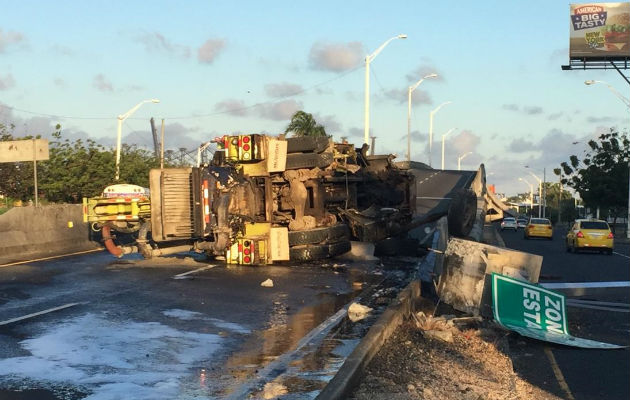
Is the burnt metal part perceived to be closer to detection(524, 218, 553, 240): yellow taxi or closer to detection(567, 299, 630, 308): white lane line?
detection(567, 299, 630, 308): white lane line

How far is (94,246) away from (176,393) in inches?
771

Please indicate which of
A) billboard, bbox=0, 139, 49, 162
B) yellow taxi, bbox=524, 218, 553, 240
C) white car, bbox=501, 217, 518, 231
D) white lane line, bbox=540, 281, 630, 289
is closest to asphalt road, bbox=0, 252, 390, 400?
white lane line, bbox=540, 281, 630, 289

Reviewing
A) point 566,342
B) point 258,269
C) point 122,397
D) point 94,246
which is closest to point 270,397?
Answer: point 122,397

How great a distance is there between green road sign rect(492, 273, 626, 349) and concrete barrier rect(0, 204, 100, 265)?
13.5 m

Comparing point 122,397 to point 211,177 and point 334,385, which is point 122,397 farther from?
point 211,177

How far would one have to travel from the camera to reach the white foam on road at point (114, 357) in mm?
6578

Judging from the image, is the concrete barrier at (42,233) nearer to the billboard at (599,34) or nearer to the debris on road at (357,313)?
the debris on road at (357,313)

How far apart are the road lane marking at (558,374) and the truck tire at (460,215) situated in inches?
460

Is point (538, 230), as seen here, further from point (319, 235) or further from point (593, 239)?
point (319, 235)

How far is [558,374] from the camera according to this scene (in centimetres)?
771

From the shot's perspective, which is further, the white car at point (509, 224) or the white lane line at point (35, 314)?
the white car at point (509, 224)

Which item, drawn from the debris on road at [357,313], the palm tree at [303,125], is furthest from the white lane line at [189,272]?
the palm tree at [303,125]

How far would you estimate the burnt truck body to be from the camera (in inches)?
608

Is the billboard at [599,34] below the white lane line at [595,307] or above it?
above
